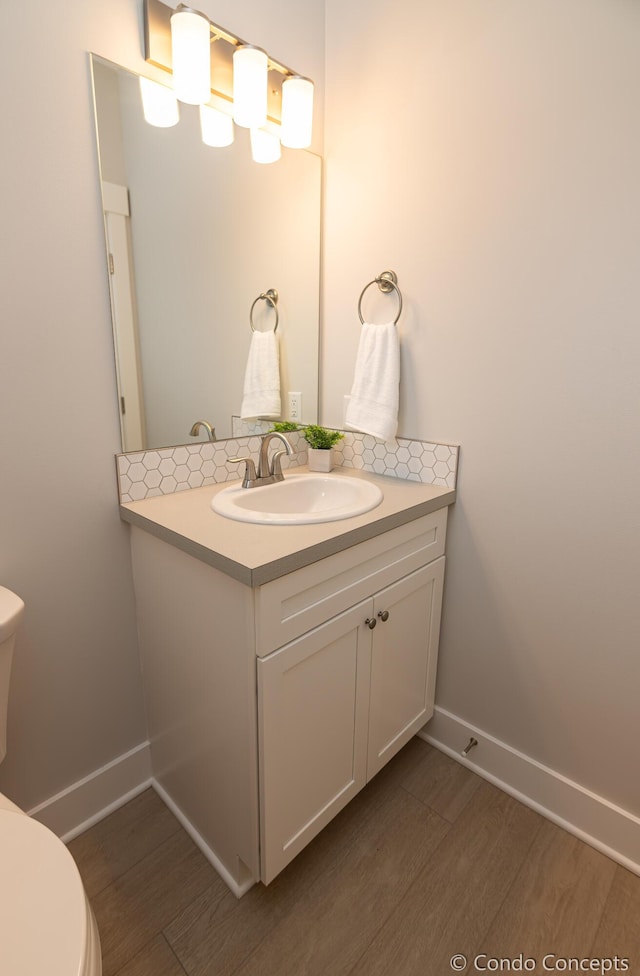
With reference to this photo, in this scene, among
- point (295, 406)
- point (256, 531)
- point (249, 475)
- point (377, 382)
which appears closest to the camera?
point (256, 531)

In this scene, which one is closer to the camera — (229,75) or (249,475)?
(229,75)

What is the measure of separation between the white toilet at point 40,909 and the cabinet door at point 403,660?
0.78 meters

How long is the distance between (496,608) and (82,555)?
118cm

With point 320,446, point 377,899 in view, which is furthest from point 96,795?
point 320,446

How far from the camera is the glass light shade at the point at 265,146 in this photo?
146cm

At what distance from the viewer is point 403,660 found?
1424mm

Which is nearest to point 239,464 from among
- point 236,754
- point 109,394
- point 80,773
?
point 109,394

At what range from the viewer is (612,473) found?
3.85ft

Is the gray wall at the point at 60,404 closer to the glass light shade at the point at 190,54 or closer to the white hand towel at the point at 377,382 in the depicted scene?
the glass light shade at the point at 190,54

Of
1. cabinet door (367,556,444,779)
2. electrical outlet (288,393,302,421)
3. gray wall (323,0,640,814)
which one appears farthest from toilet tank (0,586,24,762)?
gray wall (323,0,640,814)

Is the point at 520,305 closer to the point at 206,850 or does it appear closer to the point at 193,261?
the point at 193,261

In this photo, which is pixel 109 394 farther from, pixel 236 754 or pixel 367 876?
pixel 367 876

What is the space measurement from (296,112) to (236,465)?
1.06 m

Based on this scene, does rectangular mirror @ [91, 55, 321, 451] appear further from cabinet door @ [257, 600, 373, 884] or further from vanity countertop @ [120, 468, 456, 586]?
cabinet door @ [257, 600, 373, 884]
